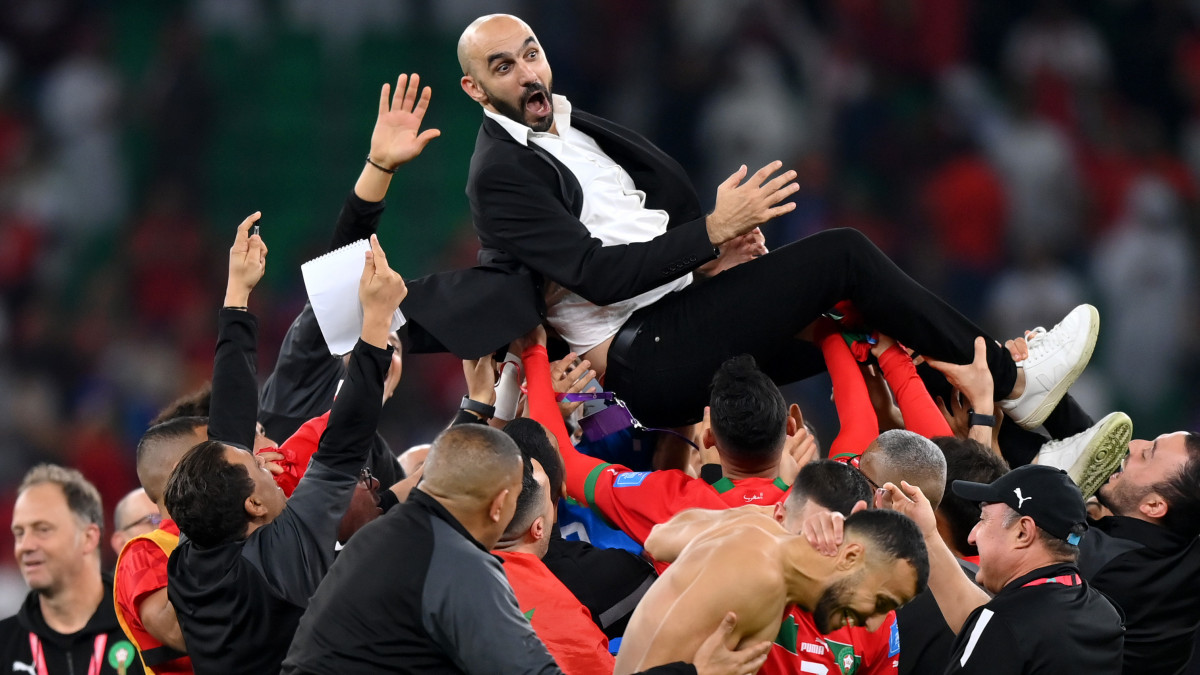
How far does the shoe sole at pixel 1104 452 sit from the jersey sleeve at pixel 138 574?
9.09 feet

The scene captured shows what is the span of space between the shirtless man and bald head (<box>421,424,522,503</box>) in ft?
1.43

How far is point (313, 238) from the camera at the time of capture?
32.2 ft

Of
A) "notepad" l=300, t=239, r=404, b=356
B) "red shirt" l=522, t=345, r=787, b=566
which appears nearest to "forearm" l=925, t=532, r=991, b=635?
"red shirt" l=522, t=345, r=787, b=566

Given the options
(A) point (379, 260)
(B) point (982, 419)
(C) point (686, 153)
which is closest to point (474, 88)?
(A) point (379, 260)

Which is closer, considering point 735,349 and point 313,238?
point 735,349

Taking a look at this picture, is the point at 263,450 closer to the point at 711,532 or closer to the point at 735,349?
the point at 735,349

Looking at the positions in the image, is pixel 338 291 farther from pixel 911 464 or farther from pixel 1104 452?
pixel 1104 452

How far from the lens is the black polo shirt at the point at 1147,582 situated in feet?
15.1

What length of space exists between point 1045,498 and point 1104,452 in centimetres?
88

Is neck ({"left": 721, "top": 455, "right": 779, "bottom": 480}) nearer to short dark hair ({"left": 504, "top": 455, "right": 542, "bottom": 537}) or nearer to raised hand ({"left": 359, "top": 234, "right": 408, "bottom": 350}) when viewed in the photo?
short dark hair ({"left": 504, "top": 455, "right": 542, "bottom": 537})

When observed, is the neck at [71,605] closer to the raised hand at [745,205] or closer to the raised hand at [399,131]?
the raised hand at [399,131]

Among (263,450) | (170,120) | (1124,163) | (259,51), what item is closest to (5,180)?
(170,120)

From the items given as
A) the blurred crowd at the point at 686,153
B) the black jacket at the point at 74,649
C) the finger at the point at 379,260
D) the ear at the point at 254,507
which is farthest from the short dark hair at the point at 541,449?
the blurred crowd at the point at 686,153

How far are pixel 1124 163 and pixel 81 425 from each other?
714 cm
